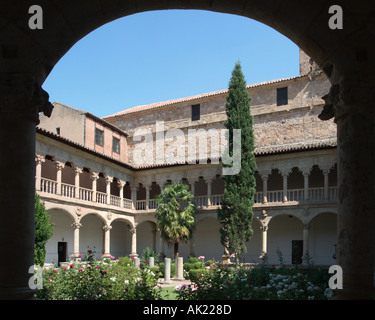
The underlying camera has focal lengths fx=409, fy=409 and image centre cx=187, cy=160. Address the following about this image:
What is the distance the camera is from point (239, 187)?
70.6 feet

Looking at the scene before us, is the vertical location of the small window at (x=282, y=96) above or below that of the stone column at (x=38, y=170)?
above

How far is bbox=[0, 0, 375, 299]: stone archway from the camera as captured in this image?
4.19 m

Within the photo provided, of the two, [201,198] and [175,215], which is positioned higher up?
[201,198]

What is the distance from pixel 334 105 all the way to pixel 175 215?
18.3 metres

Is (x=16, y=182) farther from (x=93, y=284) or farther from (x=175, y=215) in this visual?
(x=175, y=215)

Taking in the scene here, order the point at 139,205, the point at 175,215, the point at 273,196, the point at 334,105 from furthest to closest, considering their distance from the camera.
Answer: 1. the point at 139,205
2. the point at 273,196
3. the point at 175,215
4. the point at 334,105

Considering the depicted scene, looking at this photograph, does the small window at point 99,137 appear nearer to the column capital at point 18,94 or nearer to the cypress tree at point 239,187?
the cypress tree at point 239,187

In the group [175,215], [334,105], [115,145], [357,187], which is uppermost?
[115,145]

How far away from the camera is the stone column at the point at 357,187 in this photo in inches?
164

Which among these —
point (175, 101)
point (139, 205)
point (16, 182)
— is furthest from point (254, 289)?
point (175, 101)

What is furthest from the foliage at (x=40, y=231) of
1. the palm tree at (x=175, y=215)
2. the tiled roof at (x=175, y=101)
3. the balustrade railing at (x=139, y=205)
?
the tiled roof at (x=175, y=101)

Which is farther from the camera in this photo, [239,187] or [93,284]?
[239,187]

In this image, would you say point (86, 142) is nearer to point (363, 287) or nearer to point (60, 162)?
point (60, 162)

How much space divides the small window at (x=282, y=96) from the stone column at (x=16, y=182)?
23.7 meters
